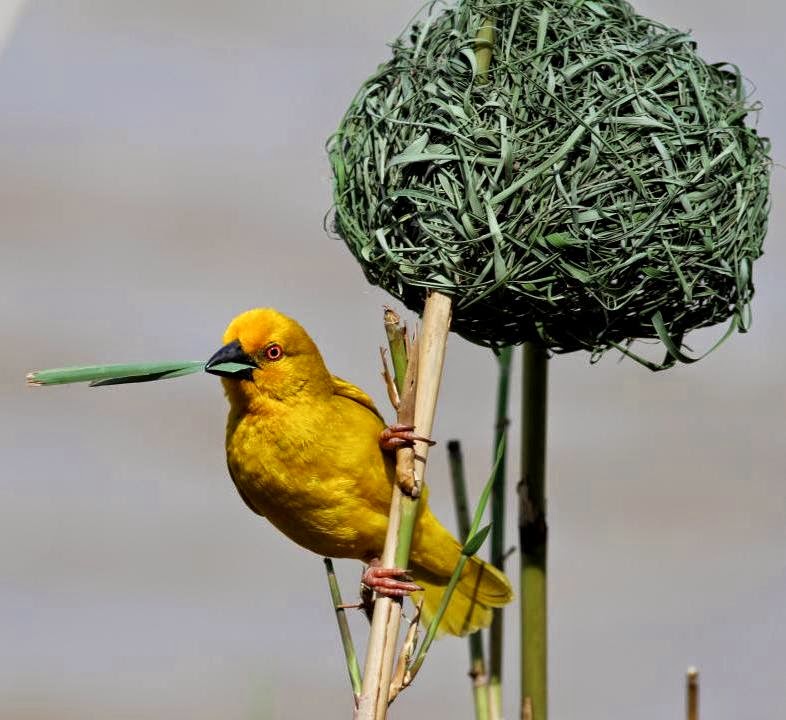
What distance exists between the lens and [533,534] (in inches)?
105

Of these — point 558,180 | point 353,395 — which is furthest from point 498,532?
point 558,180

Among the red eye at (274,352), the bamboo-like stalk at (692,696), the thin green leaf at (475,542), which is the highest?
the red eye at (274,352)

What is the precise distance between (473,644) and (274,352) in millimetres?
866

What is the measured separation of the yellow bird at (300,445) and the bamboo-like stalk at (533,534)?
1.11ft

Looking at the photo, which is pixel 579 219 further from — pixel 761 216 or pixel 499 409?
pixel 499 409

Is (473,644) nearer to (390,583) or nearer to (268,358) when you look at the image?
(390,583)

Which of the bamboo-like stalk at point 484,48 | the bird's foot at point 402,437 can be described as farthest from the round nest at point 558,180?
the bird's foot at point 402,437

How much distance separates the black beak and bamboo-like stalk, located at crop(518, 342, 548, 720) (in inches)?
24.0

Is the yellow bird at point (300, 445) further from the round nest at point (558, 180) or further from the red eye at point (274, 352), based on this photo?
the round nest at point (558, 180)

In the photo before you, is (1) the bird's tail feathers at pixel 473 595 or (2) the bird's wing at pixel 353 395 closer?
(2) the bird's wing at pixel 353 395

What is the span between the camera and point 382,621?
2.11 meters

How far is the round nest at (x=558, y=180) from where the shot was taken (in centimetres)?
213

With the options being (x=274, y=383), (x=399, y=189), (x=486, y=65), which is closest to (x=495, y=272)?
(x=399, y=189)

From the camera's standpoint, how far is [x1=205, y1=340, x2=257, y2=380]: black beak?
7.46ft
